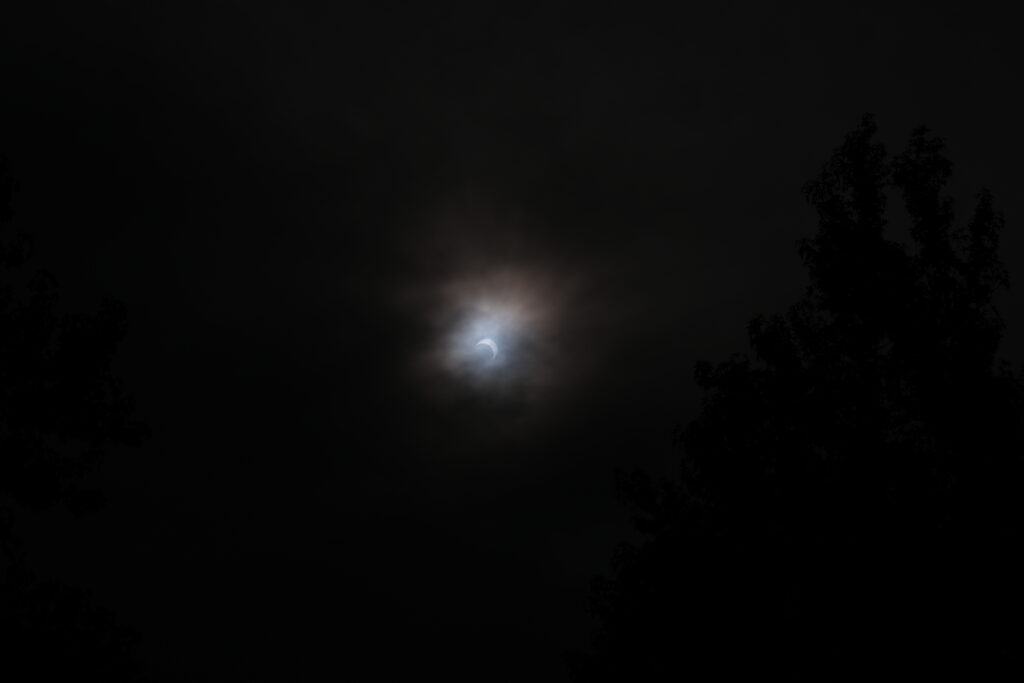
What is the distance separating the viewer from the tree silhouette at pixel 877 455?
15.4 metres

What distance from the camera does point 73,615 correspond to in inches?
606

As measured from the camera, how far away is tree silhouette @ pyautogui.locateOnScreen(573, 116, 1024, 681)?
15359mm

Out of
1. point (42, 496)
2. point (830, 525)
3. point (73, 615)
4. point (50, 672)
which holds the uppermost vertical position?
point (42, 496)

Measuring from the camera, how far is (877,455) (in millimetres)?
Answer: 16484

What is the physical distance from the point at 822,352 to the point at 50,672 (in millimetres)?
14895

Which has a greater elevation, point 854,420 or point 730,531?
point 730,531

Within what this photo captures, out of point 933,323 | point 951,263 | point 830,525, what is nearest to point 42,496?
point 830,525

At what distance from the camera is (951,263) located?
711 inches

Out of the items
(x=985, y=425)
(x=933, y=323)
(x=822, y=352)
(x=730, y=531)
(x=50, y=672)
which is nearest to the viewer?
(x=50, y=672)

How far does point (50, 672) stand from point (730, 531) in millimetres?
14555

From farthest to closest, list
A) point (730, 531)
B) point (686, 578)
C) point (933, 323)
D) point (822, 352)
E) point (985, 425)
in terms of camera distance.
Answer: point (686, 578) < point (730, 531) < point (822, 352) < point (933, 323) < point (985, 425)

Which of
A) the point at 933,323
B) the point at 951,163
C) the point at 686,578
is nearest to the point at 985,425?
the point at 933,323

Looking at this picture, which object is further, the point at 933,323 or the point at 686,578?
the point at 686,578

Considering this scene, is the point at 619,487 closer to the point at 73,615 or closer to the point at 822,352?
the point at 822,352
